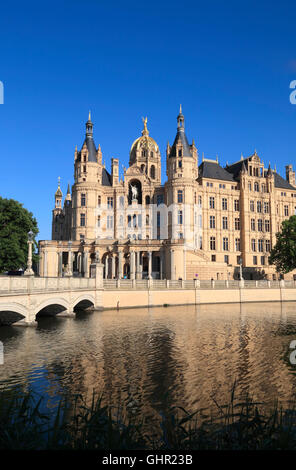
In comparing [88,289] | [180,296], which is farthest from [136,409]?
[180,296]

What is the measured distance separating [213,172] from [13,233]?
48455mm

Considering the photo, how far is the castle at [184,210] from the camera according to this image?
71000mm

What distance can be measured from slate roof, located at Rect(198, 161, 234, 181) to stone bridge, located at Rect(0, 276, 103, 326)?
46438 millimetres

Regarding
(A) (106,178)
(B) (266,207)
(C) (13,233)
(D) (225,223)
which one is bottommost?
(C) (13,233)

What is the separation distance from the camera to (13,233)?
46156 millimetres

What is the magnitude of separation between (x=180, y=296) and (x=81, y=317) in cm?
1757

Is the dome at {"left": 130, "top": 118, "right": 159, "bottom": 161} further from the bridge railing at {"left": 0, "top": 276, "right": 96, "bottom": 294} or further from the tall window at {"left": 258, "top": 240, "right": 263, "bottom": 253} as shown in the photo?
the bridge railing at {"left": 0, "top": 276, "right": 96, "bottom": 294}

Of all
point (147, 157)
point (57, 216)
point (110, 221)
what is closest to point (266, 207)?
point (147, 157)

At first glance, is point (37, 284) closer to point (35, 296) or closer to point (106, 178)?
point (35, 296)

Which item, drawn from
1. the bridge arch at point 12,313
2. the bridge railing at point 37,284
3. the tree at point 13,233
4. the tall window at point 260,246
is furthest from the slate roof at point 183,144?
the bridge arch at point 12,313

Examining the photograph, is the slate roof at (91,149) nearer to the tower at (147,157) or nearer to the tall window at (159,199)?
the tall window at (159,199)

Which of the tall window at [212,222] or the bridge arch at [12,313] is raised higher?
the tall window at [212,222]

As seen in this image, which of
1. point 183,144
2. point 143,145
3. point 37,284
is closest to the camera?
point 37,284

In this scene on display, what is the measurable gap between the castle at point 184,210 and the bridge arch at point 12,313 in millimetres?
37469
